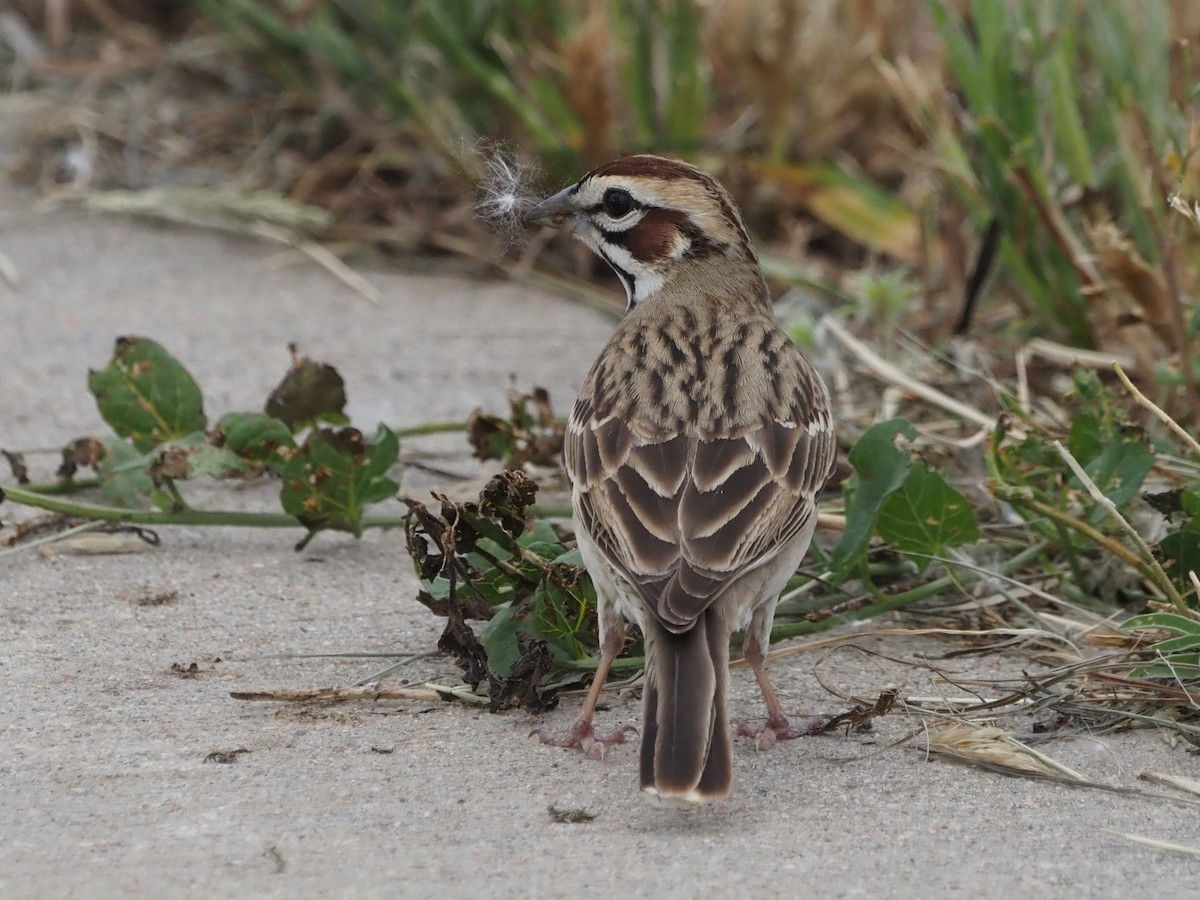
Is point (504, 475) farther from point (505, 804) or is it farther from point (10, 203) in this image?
point (10, 203)

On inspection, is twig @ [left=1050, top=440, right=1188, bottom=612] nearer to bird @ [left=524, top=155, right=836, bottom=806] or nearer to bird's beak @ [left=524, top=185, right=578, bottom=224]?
bird @ [left=524, top=155, right=836, bottom=806]

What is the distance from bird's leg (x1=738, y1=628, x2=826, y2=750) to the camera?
4.38 meters

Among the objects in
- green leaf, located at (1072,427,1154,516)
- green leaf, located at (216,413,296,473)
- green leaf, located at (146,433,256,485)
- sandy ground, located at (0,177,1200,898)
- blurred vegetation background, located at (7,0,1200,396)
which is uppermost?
blurred vegetation background, located at (7,0,1200,396)

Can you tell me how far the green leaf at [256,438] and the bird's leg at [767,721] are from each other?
1.63 metres

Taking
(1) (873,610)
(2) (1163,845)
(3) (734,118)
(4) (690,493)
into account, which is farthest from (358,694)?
(3) (734,118)

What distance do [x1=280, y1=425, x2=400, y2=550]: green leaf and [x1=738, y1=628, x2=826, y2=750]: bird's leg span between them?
4.18 feet

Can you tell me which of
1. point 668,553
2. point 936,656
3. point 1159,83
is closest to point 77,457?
point 668,553

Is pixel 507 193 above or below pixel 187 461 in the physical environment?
above

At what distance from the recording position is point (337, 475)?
523 centimetres

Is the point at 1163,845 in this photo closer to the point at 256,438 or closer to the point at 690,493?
the point at 690,493

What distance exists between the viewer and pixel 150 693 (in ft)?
14.5

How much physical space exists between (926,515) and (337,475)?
5.37 ft

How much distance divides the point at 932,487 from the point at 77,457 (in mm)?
2521

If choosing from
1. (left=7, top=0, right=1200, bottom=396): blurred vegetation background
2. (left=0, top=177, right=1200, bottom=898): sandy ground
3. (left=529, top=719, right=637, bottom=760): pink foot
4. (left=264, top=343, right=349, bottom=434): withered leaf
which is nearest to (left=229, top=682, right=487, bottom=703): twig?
(left=0, top=177, right=1200, bottom=898): sandy ground
